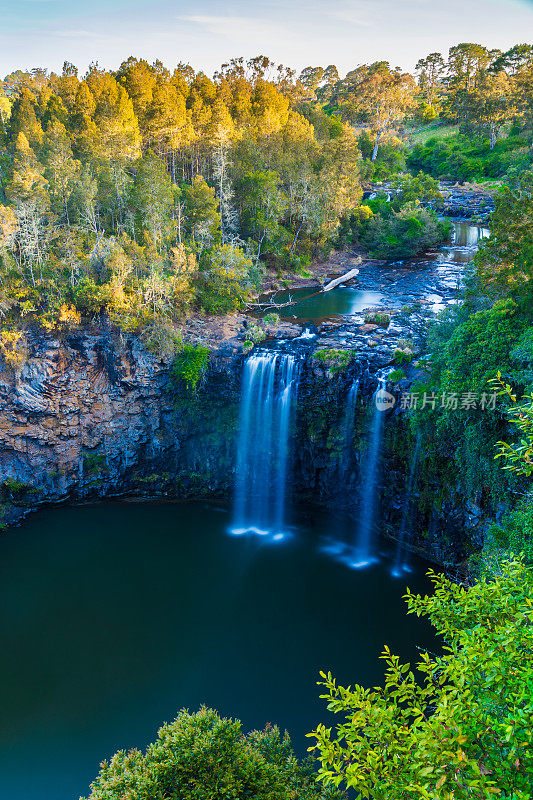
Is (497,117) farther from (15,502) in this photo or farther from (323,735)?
(323,735)

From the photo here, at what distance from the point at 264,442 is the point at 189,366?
587cm

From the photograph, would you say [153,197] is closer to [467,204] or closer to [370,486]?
[370,486]

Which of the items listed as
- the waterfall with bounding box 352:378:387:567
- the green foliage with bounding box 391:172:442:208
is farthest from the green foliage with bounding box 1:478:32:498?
the green foliage with bounding box 391:172:442:208

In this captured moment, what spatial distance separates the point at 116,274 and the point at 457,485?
20.8 meters

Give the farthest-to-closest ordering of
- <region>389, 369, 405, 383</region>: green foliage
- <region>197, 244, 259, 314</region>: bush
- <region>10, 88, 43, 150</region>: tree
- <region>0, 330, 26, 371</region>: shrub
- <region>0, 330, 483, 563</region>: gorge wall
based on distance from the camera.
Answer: <region>10, 88, 43, 150</region>: tree, <region>197, 244, 259, 314</region>: bush, <region>0, 330, 483, 563</region>: gorge wall, <region>0, 330, 26, 371</region>: shrub, <region>389, 369, 405, 383</region>: green foliage

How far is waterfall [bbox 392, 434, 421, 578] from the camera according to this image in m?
21.8

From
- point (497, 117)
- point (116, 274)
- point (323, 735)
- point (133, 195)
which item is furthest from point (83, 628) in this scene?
point (497, 117)

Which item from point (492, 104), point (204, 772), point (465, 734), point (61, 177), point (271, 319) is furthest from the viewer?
point (492, 104)

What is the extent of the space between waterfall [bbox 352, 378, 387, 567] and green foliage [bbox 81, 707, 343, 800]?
12.1 metres

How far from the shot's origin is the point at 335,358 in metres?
24.8

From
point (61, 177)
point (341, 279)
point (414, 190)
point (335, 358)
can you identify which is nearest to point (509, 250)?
point (335, 358)

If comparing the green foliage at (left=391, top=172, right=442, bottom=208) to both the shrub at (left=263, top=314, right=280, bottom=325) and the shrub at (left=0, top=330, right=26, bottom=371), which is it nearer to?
the shrub at (left=263, top=314, right=280, bottom=325)

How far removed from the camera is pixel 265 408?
85.7 feet

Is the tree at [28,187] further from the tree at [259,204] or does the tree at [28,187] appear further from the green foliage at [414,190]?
the green foliage at [414,190]
